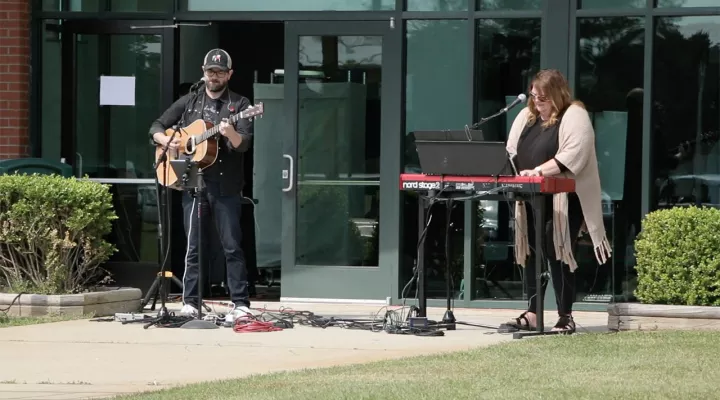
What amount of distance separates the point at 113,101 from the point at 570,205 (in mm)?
4743

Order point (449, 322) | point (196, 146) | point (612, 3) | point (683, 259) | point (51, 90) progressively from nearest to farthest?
point (683, 259)
point (449, 322)
point (196, 146)
point (612, 3)
point (51, 90)

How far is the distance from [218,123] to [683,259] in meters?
3.45

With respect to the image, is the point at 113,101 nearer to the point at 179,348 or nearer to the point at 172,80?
the point at 172,80

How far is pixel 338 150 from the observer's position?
1261cm

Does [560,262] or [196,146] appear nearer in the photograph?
[560,262]

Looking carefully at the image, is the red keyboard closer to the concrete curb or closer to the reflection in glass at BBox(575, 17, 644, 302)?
the reflection in glass at BBox(575, 17, 644, 302)

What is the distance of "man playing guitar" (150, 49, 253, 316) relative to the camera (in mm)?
10469

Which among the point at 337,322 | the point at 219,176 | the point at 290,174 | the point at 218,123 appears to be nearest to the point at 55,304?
the point at 219,176

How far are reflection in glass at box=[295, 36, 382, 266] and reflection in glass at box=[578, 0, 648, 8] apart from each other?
177 cm

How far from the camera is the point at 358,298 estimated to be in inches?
491

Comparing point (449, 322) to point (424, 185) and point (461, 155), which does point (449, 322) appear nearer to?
point (424, 185)

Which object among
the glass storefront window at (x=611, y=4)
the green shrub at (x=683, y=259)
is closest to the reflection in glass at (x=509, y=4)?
the glass storefront window at (x=611, y=4)

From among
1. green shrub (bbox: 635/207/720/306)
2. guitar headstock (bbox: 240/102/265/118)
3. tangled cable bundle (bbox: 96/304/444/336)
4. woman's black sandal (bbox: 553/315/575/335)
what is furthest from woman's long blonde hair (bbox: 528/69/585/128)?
guitar headstock (bbox: 240/102/265/118)

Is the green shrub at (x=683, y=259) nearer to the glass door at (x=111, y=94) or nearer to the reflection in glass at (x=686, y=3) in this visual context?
the reflection in glass at (x=686, y=3)
